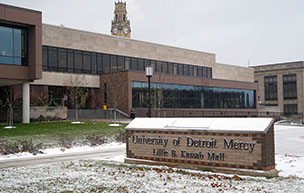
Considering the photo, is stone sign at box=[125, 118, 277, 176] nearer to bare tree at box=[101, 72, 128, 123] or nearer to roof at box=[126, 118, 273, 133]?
roof at box=[126, 118, 273, 133]

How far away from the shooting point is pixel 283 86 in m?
87.9

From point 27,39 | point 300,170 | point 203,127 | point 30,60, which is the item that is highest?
point 27,39

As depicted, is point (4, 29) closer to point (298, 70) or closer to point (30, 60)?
point (30, 60)

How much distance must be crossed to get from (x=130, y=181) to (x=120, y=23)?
14201 centimetres

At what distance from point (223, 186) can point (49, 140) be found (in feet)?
44.9

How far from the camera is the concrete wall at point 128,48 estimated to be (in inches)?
1859

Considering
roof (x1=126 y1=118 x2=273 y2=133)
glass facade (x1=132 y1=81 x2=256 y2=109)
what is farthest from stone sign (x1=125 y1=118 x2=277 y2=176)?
glass facade (x1=132 y1=81 x2=256 y2=109)

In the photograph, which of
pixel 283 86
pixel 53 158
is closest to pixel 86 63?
pixel 53 158

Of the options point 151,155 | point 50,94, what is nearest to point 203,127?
point 151,155

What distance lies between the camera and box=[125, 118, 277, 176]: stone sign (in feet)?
31.0

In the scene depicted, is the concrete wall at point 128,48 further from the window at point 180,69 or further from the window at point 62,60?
the window at point 180,69

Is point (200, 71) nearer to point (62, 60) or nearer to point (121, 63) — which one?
point (121, 63)

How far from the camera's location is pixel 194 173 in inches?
391

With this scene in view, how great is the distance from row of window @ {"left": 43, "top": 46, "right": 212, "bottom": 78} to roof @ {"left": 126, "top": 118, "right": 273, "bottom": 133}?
3637cm
